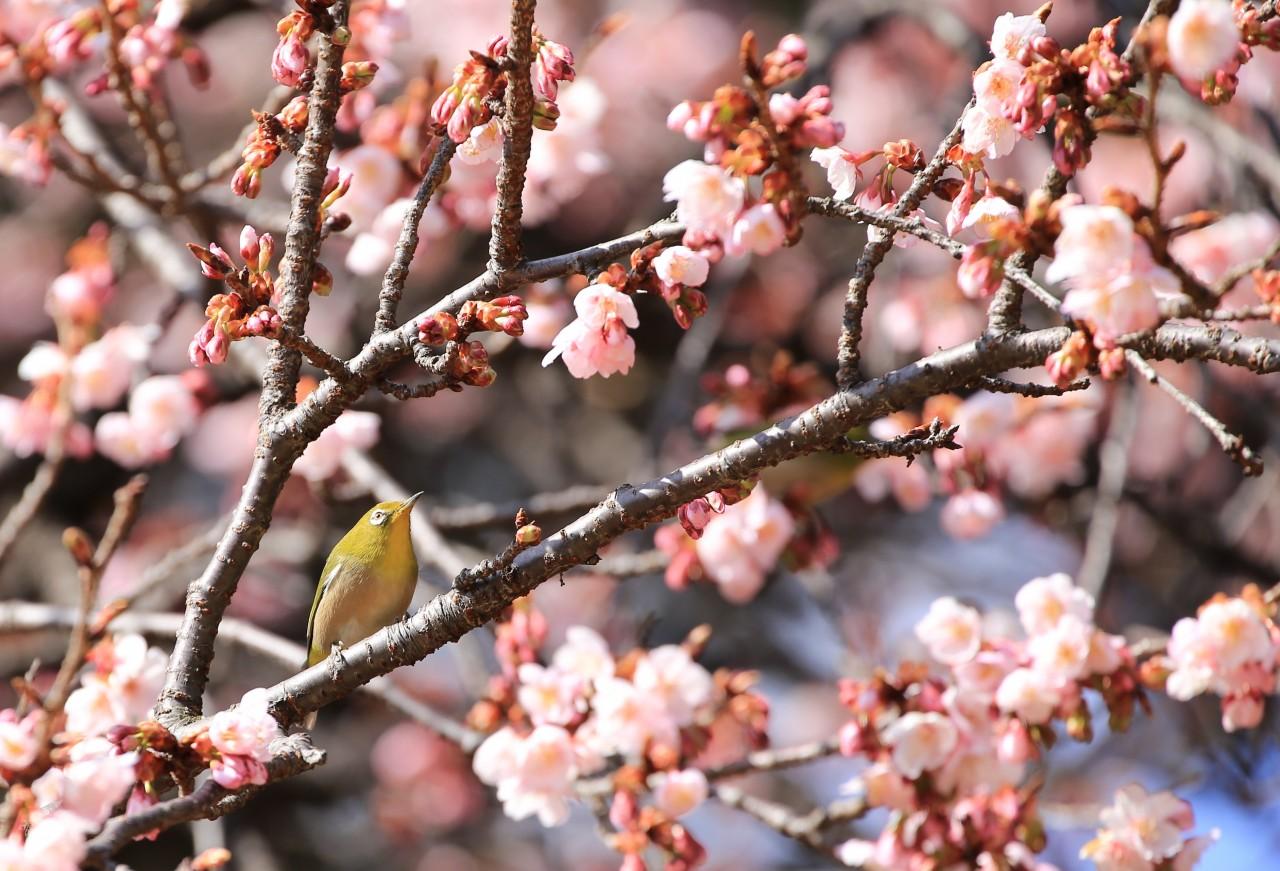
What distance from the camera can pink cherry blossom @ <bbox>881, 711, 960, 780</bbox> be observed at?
3086 mm

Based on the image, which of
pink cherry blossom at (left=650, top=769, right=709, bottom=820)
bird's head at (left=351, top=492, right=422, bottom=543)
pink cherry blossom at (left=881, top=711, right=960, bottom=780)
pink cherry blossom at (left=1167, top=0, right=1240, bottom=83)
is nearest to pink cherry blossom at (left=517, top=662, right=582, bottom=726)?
pink cherry blossom at (left=650, top=769, right=709, bottom=820)

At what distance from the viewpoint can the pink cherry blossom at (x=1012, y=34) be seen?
199 cm

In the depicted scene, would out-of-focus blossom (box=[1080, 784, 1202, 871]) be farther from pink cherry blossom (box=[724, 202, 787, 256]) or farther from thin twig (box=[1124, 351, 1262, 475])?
pink cherry blossom (box=[724, 202, 787, 256])

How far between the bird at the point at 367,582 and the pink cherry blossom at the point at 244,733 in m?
1.52

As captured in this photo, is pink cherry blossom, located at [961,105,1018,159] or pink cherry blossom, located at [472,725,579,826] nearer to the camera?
pink cherry blossom, located at [961,105,1018,159]

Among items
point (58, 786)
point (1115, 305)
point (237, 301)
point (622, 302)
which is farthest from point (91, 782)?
point (1115, 305)

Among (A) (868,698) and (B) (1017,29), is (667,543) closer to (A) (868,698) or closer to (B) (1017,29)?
(A) (868,698)

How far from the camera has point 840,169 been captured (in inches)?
81.2

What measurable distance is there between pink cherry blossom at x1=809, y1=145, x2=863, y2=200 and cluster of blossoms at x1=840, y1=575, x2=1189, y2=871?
1465 mm

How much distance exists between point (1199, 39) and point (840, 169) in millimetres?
579

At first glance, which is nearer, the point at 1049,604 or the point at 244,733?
the point at 244,733

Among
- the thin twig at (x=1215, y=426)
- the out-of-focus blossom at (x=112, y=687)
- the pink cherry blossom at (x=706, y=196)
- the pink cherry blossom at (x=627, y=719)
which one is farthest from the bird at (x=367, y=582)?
the thin twig at (x=1215, y=426)

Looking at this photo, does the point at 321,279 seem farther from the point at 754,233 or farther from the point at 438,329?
the point at 754,233

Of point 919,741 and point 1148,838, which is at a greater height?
point 919,741
